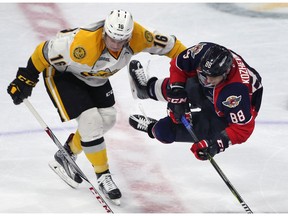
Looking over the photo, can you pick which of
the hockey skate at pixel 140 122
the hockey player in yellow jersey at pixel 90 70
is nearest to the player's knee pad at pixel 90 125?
the hockey player in yellow jersey at pixel 90 70

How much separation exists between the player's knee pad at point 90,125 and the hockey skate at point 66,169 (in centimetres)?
35

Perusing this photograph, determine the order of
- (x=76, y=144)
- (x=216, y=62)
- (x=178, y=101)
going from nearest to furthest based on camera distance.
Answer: (x=216, y=62) → (x=178, y=101) → (x=76, y=144)

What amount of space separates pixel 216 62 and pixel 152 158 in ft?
3.77

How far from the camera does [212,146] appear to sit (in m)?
4.44

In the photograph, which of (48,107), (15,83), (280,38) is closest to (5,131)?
(48,107)

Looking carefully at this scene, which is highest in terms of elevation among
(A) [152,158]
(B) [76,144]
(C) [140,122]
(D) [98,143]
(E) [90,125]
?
(E) [90,125]

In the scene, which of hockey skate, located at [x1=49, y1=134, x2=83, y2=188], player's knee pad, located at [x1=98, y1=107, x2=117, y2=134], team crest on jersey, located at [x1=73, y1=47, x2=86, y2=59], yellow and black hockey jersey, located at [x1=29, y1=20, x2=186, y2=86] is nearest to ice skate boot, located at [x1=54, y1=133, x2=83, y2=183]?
hockey skate, located at [x1=49, y1=134, x2=83, y2=188]

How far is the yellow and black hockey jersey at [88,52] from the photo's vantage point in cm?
438

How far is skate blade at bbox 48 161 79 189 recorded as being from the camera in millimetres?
4840

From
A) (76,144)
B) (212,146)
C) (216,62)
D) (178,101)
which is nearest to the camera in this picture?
(216,62)

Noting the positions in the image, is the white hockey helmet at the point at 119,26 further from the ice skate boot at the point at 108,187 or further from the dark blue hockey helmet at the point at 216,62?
the ice skate boot at the point at 108,187

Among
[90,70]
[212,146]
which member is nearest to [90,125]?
[90,70]

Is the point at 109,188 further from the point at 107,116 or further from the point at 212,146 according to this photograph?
the point at 212,146

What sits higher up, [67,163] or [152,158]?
[67,163]
